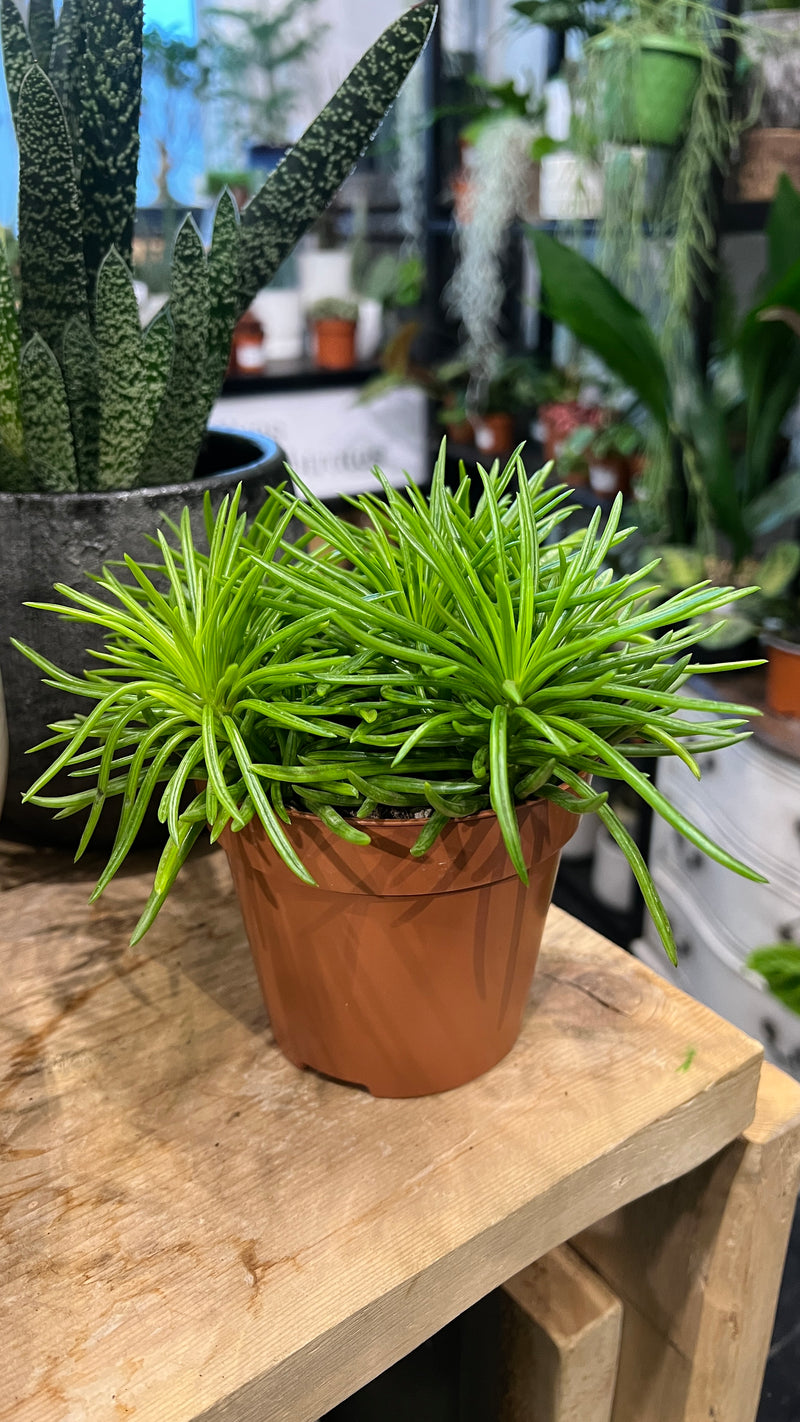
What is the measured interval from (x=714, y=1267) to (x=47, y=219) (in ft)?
1.70

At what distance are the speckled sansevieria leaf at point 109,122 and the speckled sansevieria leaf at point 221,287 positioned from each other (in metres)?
0.05

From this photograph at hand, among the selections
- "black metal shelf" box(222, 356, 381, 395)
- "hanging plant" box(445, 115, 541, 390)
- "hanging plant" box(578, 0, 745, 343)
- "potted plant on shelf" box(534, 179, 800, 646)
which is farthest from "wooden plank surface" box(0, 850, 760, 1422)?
"black metal shelf" box(222, 356, 381, 395)

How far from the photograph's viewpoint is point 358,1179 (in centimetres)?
33

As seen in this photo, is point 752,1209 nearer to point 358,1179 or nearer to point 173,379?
point 358,1179

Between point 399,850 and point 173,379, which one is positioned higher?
point 173,379

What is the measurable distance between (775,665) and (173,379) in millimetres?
862

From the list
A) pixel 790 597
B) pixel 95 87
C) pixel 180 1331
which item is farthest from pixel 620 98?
pixel 180 1331

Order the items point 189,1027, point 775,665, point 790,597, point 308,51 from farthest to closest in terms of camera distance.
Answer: point 308,51 → point 790,597 → point 775,665 → point 189,1027

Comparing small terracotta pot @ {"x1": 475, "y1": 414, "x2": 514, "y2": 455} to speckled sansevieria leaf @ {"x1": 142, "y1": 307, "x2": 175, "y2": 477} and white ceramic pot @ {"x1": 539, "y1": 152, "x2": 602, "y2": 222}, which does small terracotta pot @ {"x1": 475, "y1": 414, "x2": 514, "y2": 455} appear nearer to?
white ceramic pot @ {"x1": 539, "y1": 152, "x2": 602, "y2": 222}

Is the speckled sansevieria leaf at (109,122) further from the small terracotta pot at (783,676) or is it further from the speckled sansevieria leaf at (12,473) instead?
the small terracotta pot at (783,676)

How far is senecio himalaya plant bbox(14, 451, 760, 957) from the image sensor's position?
0.98 ft

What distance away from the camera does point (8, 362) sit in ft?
1.35

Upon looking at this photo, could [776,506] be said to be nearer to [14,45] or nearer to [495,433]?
[495,433]

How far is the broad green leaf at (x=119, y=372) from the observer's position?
0.41 metres
